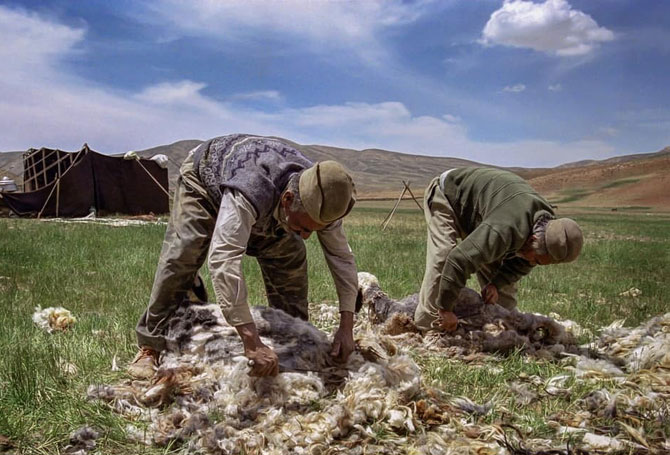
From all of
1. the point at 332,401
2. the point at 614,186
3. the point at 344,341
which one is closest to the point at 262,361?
the point at 332,401

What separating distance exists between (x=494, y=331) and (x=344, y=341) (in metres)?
1.57

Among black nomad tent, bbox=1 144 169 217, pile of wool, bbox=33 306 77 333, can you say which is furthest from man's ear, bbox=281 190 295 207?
black nomad tent, bbox=1 144 169 217

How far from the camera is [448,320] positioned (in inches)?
163

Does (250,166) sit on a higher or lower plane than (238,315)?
higher

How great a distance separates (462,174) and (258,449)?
310cm

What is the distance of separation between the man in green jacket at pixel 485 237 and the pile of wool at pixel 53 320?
2.74 m

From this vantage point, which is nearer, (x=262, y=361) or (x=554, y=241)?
(x=262, y=361)

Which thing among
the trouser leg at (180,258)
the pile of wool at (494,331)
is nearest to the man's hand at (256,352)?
the trouser leg at (180,258)

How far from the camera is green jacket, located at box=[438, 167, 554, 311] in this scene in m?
3.94

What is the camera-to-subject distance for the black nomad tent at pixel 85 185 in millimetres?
16875

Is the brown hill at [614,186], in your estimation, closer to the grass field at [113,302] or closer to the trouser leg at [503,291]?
the grass field at [113,302]

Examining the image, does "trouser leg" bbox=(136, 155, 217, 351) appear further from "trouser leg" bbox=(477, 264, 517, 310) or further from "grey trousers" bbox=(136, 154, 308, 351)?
"trouser leg" bbox=(477, 264, 517, 310)

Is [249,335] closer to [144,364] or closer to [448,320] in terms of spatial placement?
[144,364]

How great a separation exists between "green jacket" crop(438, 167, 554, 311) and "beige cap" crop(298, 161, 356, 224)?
1.48m
